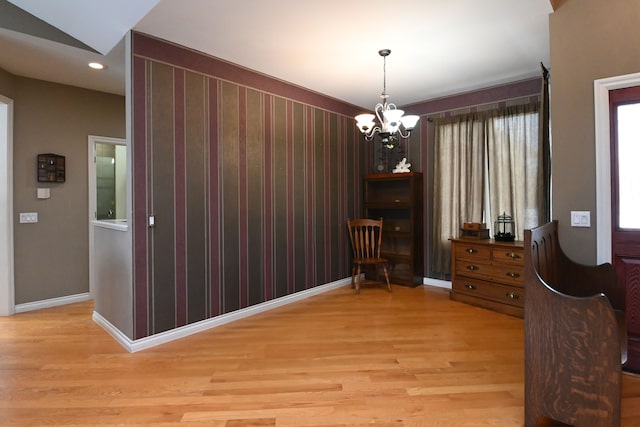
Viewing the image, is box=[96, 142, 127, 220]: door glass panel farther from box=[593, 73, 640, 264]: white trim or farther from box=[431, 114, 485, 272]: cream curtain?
box=[593, 73, 640, 264]: white trim

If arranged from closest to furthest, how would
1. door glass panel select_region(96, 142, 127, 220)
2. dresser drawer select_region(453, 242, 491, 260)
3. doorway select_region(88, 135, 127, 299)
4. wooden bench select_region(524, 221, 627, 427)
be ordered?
1. wooden bench select_region(524, 221, 627, 427)
2. dresser drawer select_region(453, 242, 491, 260)
3. doorway select_region(88, 135, 127, 299)
4. door glass panel select_region(96, 142, 127, 220)

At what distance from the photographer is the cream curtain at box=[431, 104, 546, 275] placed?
12.6ft

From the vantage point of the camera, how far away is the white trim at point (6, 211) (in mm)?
3531

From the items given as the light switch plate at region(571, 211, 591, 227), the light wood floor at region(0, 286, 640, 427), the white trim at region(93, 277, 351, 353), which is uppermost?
the light switch plate at region(571, 211, 591, 227)

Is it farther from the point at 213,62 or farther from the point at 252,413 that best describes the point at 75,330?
the point at 213,62

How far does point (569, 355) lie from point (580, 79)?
202 centimetres

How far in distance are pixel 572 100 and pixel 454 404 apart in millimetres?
2341

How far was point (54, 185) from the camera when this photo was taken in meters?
3.93

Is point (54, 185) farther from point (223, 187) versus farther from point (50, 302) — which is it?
point (223, 187)

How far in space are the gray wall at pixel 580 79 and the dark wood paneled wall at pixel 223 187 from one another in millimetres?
2641

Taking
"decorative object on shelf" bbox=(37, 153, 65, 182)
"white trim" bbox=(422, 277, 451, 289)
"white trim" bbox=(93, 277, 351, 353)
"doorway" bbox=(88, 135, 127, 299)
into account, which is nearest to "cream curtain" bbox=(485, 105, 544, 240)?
"white trim" bbox=(422, 277, 451, 289)

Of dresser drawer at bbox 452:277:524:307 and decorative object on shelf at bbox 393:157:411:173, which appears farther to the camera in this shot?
decorative object on shelf at bbox 393:157:411:173

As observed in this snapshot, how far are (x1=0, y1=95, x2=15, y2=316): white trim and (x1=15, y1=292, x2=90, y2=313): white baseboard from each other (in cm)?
11

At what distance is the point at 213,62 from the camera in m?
3.27
